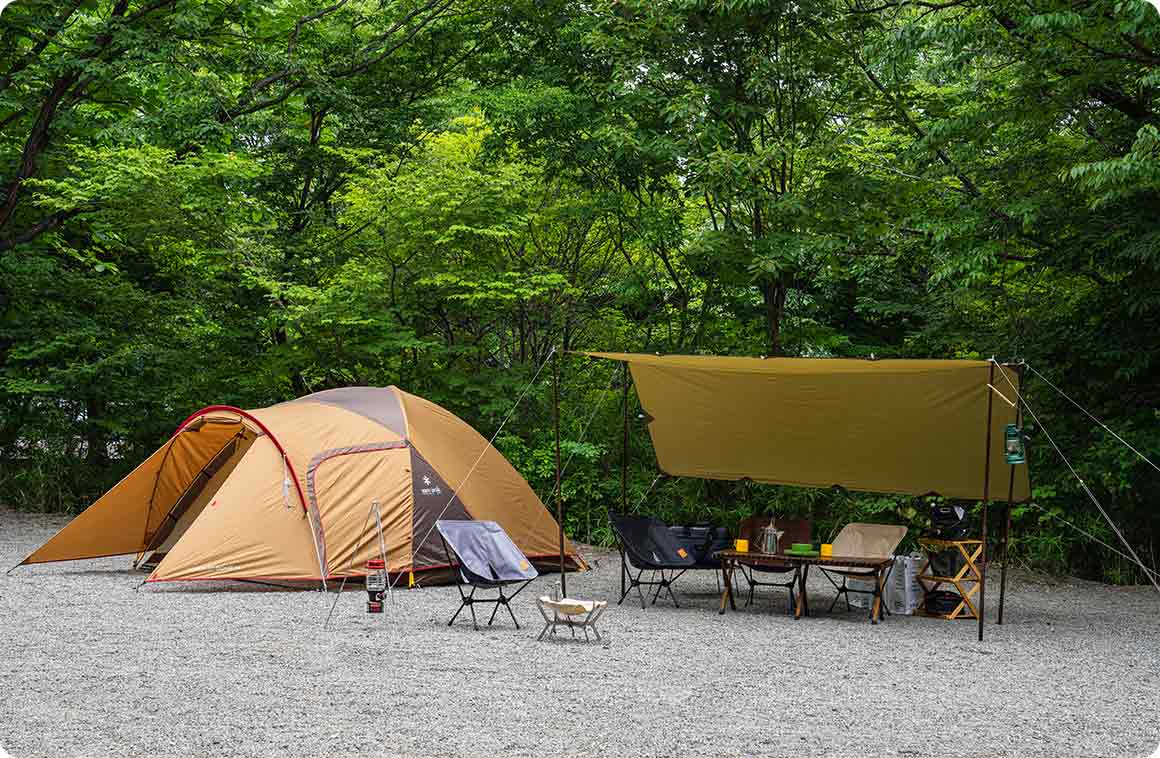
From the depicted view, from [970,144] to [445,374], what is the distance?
5.80 m

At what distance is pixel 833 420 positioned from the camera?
8.27 m

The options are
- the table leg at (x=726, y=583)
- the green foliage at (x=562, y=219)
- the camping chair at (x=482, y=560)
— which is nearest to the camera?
the camping chair at (x=482, y=560)

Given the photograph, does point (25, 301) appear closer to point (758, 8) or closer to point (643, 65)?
point (643, 65)

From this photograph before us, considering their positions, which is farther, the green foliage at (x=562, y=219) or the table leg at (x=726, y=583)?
the green foliage at (x=562, y=219)

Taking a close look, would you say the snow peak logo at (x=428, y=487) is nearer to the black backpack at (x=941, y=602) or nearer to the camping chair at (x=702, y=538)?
the camping chair at (x=702, y=538)

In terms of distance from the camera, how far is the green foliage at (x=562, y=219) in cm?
876

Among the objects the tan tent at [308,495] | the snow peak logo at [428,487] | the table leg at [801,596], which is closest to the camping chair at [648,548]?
the table leg at [801,596]

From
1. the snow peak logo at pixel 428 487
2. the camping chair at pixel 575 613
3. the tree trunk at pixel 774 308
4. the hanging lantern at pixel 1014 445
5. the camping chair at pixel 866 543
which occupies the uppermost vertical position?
the tree trunk at pixel 774 308

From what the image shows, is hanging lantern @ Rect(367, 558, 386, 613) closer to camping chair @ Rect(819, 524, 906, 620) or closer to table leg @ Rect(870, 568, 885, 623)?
camping chair @ Rect(819, 524, 906, 620)

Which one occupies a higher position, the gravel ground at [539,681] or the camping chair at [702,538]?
the camping chair at [702,538]

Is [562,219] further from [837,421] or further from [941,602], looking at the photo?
[941,602]

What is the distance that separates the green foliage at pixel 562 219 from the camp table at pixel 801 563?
3.97 feet

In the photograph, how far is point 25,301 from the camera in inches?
516

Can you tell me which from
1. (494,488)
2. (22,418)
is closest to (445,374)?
(494,488)
